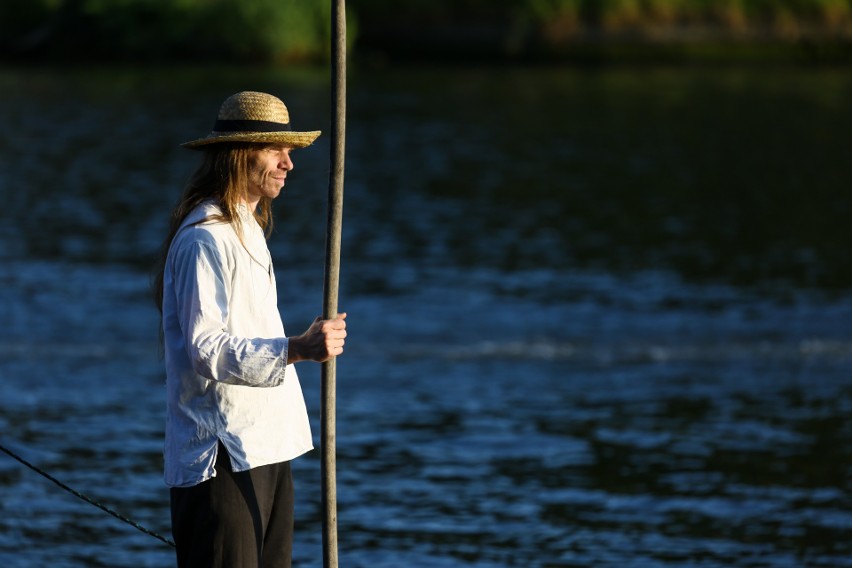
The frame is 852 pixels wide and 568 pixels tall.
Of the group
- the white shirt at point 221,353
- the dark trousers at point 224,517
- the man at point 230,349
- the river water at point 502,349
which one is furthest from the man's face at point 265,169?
the river water at point 502,349

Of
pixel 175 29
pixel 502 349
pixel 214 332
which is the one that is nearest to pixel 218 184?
pixel 214 332

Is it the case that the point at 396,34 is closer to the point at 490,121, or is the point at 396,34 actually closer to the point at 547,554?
the point at 490,121

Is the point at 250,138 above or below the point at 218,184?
above

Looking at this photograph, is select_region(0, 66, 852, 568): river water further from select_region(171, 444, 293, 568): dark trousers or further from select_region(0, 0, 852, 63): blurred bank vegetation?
select_region(0, 0, 852, 63): blurred bank vegetation

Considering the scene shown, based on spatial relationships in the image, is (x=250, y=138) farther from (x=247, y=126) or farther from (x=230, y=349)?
(x=230, y=349)

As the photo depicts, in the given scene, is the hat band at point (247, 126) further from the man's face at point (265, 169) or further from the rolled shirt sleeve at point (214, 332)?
the rolled shirt sleeve at point (214, 332)

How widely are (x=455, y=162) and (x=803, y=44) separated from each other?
33230mm

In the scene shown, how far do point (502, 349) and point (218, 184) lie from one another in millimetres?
10500

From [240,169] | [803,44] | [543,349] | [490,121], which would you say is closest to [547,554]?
[240,169]

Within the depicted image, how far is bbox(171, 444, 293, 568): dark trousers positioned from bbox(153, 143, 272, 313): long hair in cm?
59

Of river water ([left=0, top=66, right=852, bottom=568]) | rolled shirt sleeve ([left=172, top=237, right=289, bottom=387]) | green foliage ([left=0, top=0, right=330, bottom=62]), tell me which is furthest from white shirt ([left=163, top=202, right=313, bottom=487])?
green foliage ([left=0, top=0, right=330, bottom=62])

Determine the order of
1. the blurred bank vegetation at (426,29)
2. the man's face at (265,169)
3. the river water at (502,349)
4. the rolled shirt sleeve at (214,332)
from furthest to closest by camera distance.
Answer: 1. the blurred bank vegetation at (426,29)
2. the river water at (502,349)
3. the man's face at (265,169)
4. the rolled shirt sleeve at (214,332)

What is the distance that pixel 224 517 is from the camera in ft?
16.5

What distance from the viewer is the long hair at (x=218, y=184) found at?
200 inches
